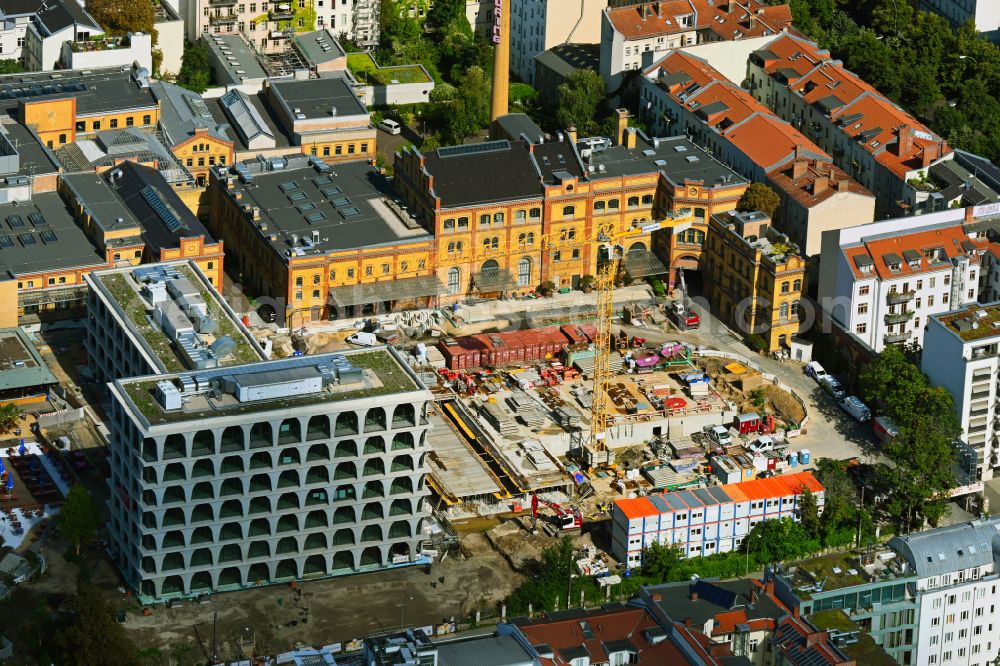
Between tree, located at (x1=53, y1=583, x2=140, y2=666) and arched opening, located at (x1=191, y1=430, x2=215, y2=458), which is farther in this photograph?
arched opening, located at (x1=191, y1=430, x2=215, y2=458)

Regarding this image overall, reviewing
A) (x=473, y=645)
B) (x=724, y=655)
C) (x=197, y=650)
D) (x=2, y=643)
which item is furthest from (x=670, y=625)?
(x=2, y=643)

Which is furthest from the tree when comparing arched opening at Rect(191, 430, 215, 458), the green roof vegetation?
the green roof vegetation

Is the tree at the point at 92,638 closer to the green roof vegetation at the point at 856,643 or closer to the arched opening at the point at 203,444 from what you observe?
the arched opening at the point at 203,444

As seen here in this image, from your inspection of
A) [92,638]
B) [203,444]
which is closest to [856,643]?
[203,444]

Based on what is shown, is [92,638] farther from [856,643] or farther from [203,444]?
[856,643]

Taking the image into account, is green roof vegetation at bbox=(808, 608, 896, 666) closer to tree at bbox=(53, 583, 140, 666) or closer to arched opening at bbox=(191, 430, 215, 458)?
arched opening at bbox=(191, 430, 215, 458)

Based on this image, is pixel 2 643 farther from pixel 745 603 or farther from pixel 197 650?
pixel 745 603
